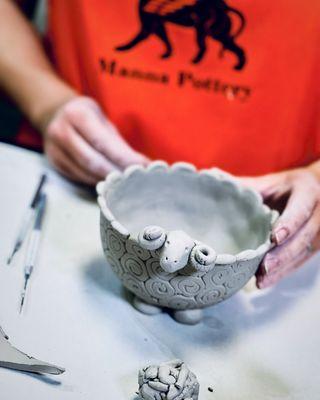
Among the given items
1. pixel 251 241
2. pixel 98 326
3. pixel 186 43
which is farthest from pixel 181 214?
pixel 186 43

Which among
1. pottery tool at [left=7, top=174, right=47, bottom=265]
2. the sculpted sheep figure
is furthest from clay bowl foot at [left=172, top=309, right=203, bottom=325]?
pottery tool at [left=7, top=174, right=47, bottom=265]

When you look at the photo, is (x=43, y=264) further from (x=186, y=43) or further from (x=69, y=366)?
(x=186, y=43)

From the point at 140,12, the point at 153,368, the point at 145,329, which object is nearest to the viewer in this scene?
the point at 153,368

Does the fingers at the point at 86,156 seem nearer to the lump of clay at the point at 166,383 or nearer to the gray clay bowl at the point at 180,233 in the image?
the gray clay bowl at the point at 180,233

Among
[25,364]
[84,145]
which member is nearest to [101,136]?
[84,145]

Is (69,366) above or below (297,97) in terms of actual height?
below

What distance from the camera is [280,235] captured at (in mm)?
645

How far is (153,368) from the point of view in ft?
1.73

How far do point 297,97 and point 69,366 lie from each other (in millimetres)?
627

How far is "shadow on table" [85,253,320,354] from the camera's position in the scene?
64 centimetres

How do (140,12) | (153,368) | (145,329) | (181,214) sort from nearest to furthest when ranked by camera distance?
(153,368)
(145,329)
(181,214)
(140,12)

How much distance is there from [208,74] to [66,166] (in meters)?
0.30

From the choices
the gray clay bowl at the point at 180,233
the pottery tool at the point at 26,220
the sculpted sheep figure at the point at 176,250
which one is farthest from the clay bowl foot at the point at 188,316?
the pottery tool at the point at 26,220

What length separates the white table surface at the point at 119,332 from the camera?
1.85 ft
